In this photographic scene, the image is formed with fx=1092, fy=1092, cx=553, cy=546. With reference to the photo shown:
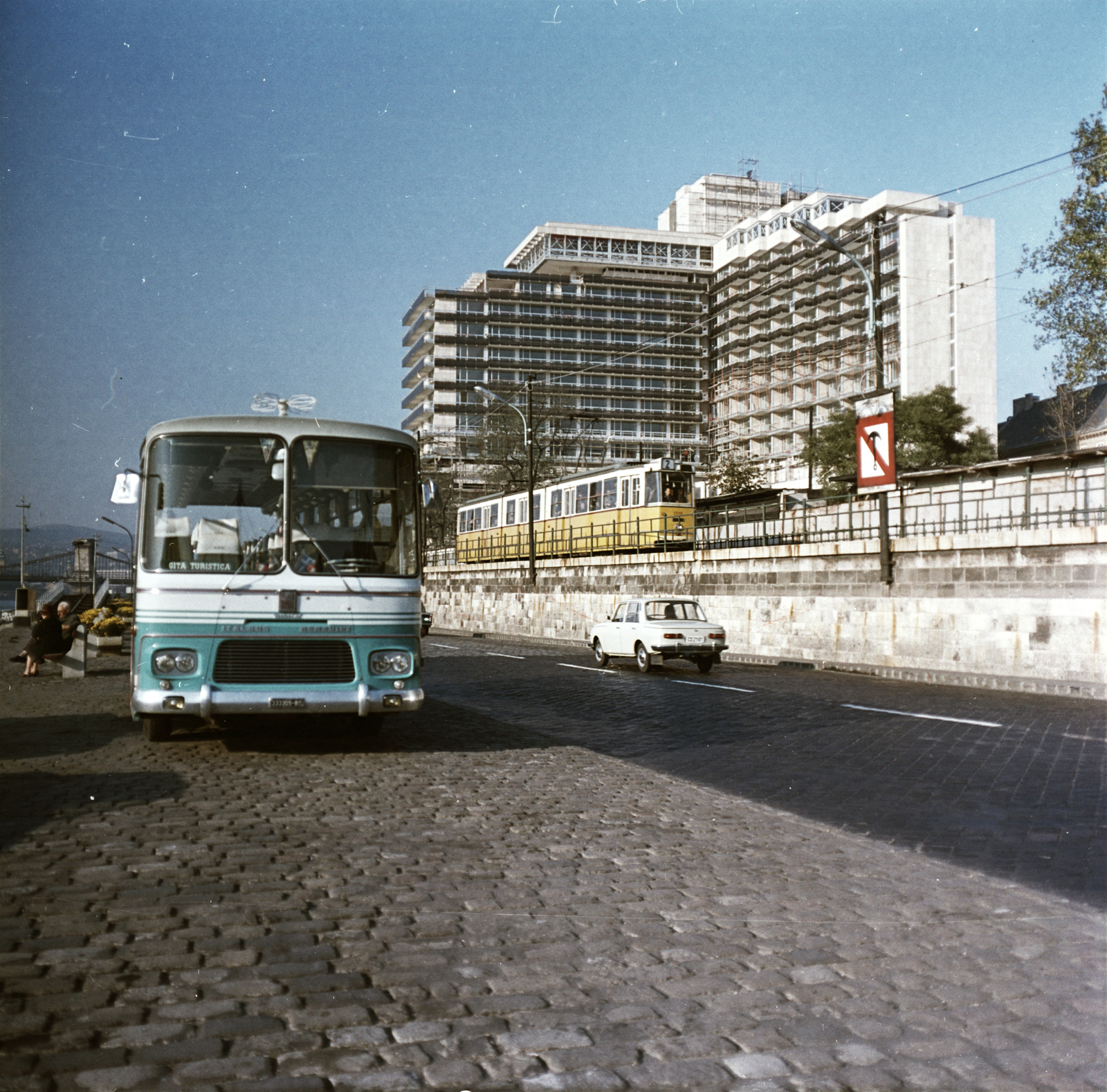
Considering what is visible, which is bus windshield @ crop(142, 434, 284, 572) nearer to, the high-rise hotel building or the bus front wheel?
the bus front wheel

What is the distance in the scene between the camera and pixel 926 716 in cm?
1355

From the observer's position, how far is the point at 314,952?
4.23 meters

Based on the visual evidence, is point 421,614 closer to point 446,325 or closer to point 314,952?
point 314,952

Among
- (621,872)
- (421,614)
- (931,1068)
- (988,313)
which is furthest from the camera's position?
(988,313)

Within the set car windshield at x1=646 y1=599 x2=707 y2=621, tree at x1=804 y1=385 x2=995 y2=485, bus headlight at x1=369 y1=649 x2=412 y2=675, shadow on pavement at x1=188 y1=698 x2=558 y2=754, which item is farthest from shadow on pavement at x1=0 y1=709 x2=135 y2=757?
tree at x1=804 y1=385 x2=995 y2=485

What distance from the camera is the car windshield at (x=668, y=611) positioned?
874 inches

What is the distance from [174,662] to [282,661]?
2.86ft

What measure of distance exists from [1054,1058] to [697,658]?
18.8m

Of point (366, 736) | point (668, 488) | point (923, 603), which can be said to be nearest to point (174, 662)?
point (366, 736)

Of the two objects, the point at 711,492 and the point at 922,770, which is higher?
the point at 711,492

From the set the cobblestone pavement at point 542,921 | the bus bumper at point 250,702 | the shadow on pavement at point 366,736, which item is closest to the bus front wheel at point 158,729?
the shadow on pavement at point 366,736

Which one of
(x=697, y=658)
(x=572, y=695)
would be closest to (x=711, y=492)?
(x=697, y=658)

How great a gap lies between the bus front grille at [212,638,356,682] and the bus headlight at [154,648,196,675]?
0.20 m

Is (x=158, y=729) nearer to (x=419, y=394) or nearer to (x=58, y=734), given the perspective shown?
(x=58, y=734)
